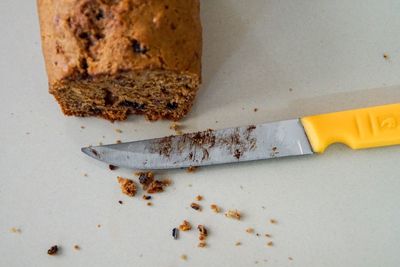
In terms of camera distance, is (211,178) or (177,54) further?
(211,178)

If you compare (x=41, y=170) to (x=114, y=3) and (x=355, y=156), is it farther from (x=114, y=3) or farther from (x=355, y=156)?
(x=355, y=156)

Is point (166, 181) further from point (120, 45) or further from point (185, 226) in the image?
point (120, 45)

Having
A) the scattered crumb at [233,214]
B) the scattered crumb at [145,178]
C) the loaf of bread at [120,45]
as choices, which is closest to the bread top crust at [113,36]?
the loaf of bread at [120,45]

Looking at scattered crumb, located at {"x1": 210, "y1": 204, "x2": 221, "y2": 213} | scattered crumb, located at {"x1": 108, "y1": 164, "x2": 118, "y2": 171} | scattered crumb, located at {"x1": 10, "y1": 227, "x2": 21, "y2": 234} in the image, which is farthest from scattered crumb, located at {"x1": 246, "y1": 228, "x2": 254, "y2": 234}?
scattered crumb, located at {"x1": 10, "y1": 227, "x2": 21, "y2": 234}

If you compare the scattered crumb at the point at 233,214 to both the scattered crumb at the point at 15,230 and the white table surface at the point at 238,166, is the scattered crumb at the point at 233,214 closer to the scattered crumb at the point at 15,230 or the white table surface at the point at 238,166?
the white table surface at the point at 238,166

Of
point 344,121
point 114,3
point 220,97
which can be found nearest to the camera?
point 114,3

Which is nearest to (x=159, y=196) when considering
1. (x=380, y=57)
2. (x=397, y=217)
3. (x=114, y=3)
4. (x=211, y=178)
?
(x=211, y=178)
